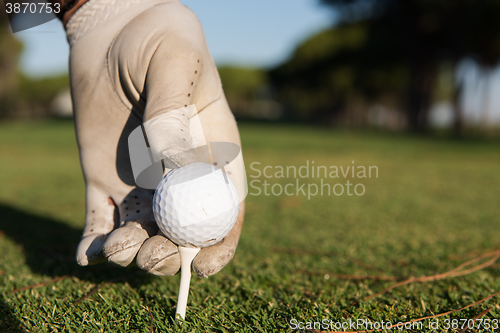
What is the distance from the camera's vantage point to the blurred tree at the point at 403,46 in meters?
19.6

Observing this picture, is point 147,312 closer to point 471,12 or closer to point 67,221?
point 67,221

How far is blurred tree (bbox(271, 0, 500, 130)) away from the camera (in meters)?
19.6

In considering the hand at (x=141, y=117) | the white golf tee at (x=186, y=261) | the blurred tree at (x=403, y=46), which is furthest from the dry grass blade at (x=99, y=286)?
the blurred tree at (x=403, y=46)

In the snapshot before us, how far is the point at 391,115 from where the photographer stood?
51.3m

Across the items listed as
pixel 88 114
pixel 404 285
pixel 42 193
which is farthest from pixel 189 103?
pixel 42 193

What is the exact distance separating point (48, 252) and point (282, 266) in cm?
161

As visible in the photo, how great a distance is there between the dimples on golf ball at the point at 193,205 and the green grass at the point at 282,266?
43 centimetres

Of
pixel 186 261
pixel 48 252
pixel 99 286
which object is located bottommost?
pixel 48 252

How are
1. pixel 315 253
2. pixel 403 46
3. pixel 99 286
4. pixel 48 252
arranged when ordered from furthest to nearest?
pixel 403 46, pixel 315 253, pixel 48 252, pixel 99 286

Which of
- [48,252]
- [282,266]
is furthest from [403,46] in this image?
[48,252]

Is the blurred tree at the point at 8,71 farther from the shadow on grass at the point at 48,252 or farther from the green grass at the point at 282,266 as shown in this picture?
the green grass at the point at 282,266

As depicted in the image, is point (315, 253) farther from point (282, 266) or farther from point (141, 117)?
point (141, 117)

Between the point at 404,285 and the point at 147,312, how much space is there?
4.42 feet

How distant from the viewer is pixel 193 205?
1.29 metres
